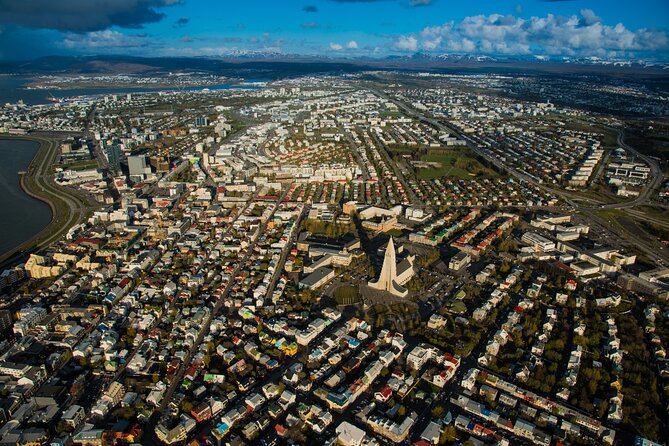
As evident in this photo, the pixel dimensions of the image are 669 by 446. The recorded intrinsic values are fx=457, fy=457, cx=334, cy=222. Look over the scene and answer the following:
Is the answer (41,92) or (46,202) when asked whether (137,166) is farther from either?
(41,92)

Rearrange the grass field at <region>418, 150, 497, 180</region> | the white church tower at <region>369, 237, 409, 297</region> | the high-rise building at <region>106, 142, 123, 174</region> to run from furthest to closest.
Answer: the grass field at <region>418, 150, 497, 180</region> → the high-rise building at <region>106, 142, 123, 174</region> → the white church tower at <region>369, 237, 409, 297</region>

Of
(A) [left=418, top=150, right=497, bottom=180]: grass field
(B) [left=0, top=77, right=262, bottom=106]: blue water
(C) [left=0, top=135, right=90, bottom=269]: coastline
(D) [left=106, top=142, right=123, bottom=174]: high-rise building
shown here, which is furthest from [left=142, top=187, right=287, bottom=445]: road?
(B) [left=0, top=77, right=262, bottom=106]: blue water

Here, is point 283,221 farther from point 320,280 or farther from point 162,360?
point 162,360

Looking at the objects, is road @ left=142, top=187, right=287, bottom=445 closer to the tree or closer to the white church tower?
the white church tower

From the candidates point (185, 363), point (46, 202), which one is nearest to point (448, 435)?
point (185, 363)

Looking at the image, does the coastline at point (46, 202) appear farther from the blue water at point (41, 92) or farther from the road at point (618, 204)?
the blue water at point (41, 92)

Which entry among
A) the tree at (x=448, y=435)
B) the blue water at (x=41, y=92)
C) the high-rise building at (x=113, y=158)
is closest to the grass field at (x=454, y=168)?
the high-rise building at (x=113, y=158)
